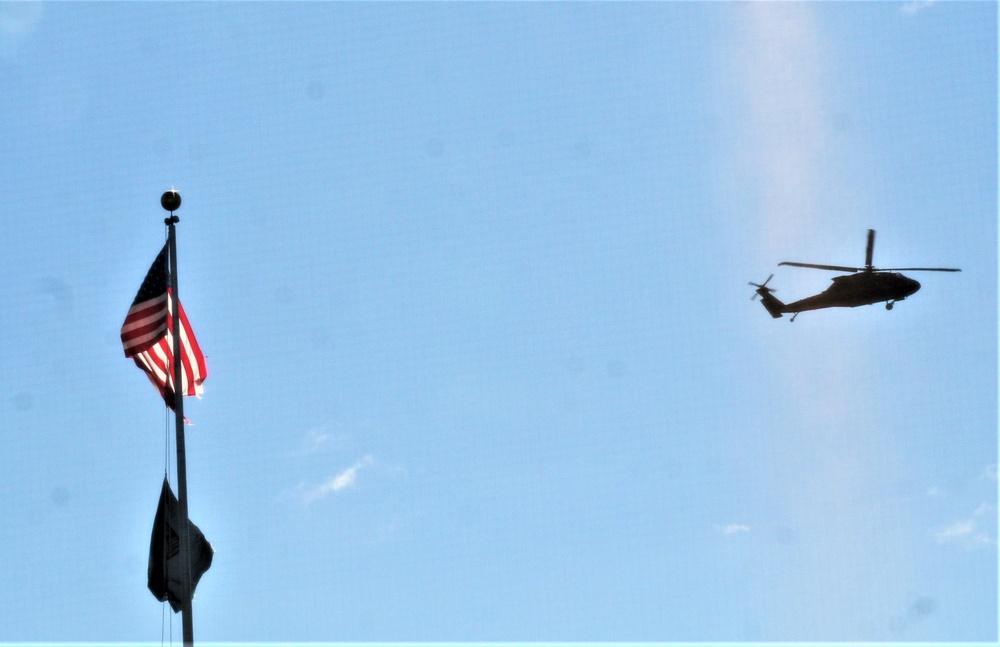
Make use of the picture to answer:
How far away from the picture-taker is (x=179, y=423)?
2069 centimetres

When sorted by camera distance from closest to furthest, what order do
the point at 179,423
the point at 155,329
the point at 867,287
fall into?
the point at 179,423 < the point at 155,329 < the point at 867,287

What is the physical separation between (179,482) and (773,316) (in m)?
32.7

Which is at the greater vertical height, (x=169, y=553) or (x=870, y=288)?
(x=870, y=288)

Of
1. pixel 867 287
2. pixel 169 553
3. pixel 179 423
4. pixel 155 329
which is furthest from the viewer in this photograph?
pixel 867 287

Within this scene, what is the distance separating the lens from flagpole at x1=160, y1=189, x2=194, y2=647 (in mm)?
19312

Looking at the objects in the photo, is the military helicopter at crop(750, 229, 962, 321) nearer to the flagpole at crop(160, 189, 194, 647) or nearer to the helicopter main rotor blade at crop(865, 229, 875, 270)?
the helicopter main rotor blade at crop(865, 229, 875, 270)

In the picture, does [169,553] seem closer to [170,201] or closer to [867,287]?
[170,201]

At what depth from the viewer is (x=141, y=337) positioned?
22.1 meters

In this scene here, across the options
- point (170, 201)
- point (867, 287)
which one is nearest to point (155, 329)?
point (170, 201)

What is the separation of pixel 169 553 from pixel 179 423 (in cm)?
253

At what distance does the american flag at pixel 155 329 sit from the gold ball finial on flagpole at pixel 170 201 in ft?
2.58

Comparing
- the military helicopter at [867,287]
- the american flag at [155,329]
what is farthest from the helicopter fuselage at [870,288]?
the american flag at [155,329]

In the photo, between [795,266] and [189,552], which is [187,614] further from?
[795,266]

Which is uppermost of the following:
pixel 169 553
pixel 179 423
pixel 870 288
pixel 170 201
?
pixel 870 288
